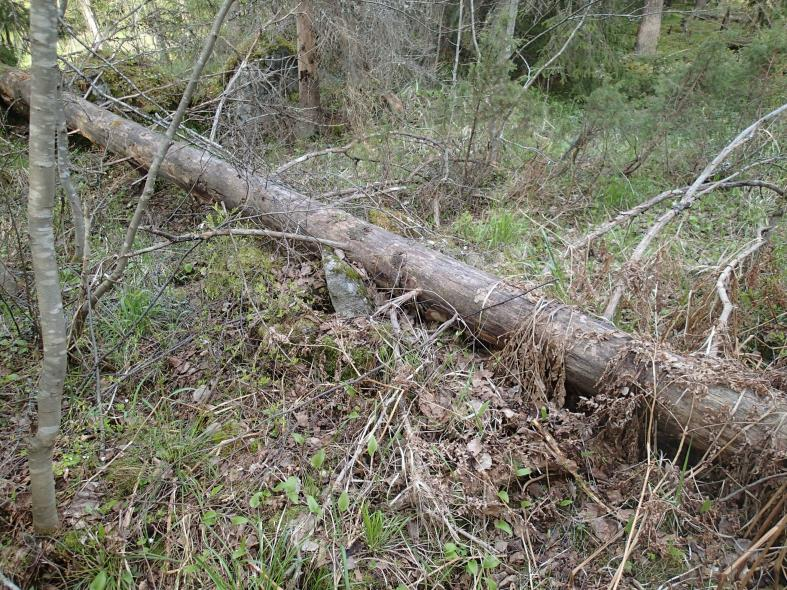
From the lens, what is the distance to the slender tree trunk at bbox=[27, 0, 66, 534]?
1.52 metres

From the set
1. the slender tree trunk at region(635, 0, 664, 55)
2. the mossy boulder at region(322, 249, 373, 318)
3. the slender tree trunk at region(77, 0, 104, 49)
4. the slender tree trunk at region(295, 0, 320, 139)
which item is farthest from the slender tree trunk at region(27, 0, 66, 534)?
the slender tree trunk at region(635, 0, 664, 55)

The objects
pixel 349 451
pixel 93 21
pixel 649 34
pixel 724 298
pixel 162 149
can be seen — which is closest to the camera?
pixel 162 149

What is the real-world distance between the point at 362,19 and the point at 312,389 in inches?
223

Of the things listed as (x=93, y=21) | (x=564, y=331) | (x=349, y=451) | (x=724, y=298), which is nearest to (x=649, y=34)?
(x=724, y=298)

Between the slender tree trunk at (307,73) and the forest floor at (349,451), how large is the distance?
4052 millimetres

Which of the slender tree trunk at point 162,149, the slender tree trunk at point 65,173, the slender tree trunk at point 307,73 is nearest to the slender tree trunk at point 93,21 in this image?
the slender tree trunk at point 65,173

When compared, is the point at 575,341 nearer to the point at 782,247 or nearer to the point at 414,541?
the point at 414,541

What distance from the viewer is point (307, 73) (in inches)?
281

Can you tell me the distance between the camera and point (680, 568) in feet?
6.79

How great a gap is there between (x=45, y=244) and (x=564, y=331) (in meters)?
2.44

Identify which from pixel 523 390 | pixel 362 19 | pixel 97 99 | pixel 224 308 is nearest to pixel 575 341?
pixel 523 390

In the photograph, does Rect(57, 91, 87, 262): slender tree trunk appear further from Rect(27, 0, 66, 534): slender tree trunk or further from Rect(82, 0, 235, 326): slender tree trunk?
Rect(27, 0, 66, 534): slender tree trunk

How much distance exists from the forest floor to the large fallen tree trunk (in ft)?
0.44

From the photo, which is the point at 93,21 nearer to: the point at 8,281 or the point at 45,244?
the point at 8,281
